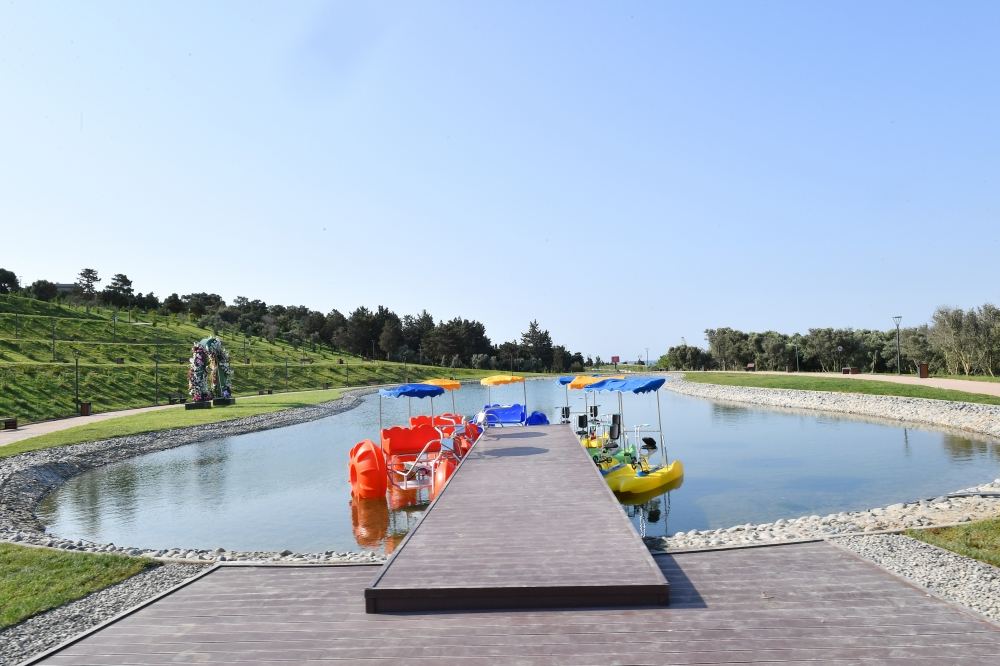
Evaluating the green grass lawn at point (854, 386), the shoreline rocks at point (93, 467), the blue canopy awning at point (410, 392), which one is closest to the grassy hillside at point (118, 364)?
the shoreline rocks at point (93, 467)

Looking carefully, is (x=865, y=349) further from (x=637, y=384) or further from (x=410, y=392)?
(x=410, y=392)

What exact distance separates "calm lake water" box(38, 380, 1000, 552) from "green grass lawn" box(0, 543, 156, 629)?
349 centimetres

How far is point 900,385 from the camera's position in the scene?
34.5 metres

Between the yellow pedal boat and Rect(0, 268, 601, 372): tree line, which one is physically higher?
Rect(0, 268, 601, 372): tree line

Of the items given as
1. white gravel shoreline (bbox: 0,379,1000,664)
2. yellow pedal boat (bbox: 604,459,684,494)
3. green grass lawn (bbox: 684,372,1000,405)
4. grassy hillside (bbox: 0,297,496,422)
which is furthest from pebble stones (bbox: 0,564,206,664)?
green grass lawn (bbox: 684,372,1000,405)

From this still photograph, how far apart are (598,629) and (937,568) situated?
5.03 meters

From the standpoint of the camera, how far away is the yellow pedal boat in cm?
1623

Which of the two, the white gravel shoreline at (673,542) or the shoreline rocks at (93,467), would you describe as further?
the shoreline rocks at (93,467)

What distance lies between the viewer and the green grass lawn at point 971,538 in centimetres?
808

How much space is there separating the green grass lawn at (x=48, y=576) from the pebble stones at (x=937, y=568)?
1071 centimetres

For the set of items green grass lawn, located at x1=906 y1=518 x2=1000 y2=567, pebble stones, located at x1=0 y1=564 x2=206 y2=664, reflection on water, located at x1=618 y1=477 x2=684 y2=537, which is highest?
pebble stones, located at x1=0 y1=564 x2=206 y2=664

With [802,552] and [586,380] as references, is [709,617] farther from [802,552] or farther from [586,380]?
[586,380]

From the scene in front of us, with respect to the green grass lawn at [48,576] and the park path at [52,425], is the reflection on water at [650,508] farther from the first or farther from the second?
the park path at [52,425]

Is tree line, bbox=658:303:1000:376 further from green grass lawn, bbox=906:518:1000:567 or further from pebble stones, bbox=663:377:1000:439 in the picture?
green grass lawn, bbox=906:518:1000:567
